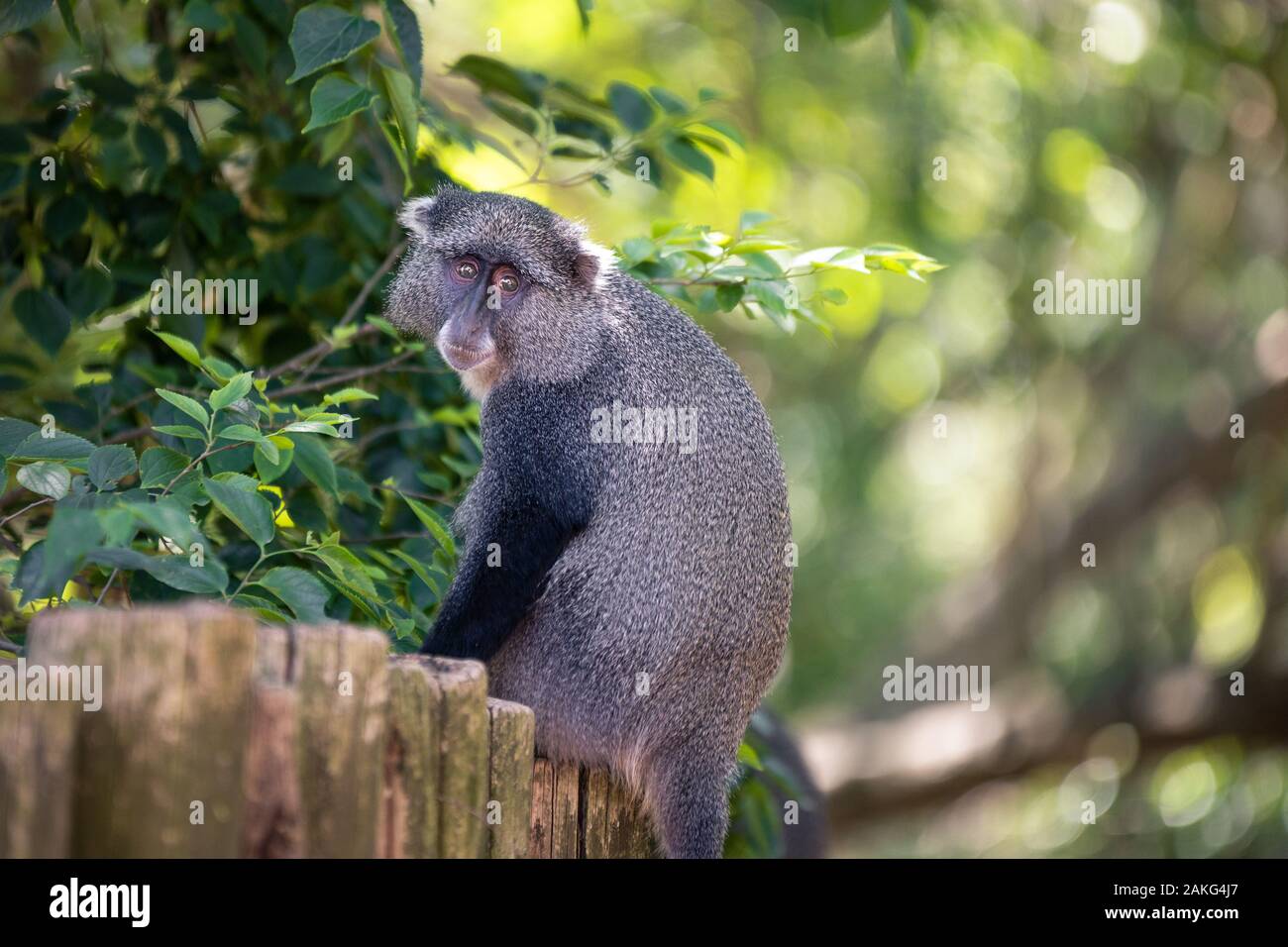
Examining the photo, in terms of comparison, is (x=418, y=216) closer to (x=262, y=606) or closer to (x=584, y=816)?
(x=262, y=606)

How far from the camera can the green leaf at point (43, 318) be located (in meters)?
6.66

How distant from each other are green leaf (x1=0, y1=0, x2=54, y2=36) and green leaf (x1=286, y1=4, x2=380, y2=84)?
1.00 meters

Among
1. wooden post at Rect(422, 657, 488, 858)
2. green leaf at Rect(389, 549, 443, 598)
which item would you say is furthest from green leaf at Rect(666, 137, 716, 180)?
wooden post at Rect(422, 657, 488, 858)

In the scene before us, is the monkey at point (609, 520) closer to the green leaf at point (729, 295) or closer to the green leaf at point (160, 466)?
the green leaf at point (729, 295)

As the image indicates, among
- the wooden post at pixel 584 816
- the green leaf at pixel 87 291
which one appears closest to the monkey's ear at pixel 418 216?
the green leaf at pixel 87 291

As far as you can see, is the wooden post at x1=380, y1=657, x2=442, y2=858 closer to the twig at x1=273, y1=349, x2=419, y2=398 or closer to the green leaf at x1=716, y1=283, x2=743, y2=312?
the twig at x1=273, y1=349, x2=419, y2=398

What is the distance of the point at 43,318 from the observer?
669cm

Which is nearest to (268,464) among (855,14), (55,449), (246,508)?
(246,508)

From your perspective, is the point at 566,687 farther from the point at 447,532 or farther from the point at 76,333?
the point at 76,333

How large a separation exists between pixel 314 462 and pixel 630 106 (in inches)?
108

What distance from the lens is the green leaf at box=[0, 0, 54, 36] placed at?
5.56 meters

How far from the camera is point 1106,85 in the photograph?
15.4 m
